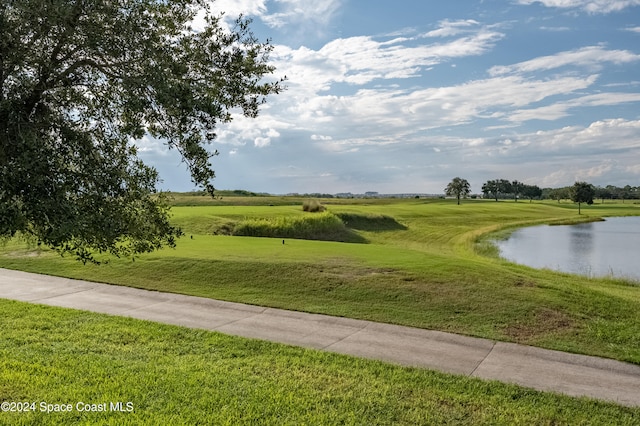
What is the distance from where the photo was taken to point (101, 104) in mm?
6453

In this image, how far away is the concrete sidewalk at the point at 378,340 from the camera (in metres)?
7.52

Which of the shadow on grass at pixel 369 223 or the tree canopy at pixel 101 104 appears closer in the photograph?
the tree canopy at pixel 101 104

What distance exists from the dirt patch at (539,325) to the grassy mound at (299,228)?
878 inches

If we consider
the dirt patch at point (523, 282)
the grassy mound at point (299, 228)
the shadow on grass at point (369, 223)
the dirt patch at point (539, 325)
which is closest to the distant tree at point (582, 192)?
the shadow on grass at point (369, 223)

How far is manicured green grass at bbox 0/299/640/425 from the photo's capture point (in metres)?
5.75

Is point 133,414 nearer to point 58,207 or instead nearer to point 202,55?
point 58,207

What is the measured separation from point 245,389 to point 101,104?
14.5ft

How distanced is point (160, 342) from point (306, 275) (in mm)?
6659

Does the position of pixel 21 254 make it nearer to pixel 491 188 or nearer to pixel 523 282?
pixel 523 282

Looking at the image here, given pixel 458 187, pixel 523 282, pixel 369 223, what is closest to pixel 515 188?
pixel 458 187

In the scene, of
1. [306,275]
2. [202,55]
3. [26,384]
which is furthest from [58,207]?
[306,275]

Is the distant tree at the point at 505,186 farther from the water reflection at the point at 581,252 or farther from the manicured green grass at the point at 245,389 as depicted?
the manicured green grass at the point at 245,389

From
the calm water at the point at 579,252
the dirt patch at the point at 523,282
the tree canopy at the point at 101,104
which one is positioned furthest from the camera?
the calm water at the point at 579,252

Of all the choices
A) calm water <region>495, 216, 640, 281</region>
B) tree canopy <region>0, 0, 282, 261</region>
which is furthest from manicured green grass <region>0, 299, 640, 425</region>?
calm water <region>495, 216, 640, 281</region>
